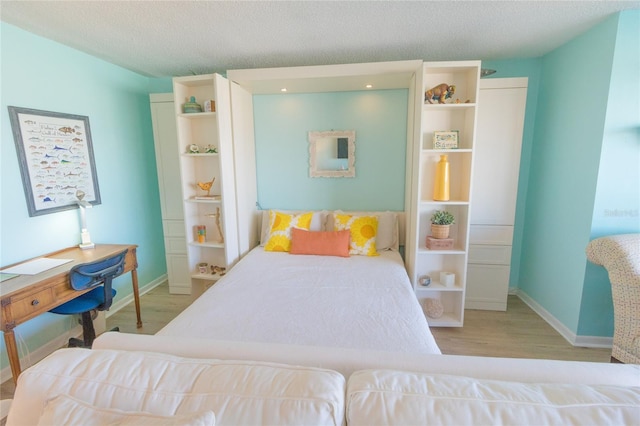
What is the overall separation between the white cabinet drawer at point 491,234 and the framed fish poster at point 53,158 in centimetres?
361

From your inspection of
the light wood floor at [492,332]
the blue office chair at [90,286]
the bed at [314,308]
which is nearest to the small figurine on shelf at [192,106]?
the blue office chair at [90,286]

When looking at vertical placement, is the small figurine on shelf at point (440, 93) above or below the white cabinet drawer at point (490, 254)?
above

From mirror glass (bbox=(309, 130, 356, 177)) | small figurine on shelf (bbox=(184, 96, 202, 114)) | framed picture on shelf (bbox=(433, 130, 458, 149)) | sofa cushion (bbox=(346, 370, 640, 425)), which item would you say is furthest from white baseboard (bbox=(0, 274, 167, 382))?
framed picture on shelf (bbox=(433, 130, 458, 149))

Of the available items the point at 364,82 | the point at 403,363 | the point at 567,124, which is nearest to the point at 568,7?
the point at 567,124

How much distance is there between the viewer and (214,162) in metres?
2.92

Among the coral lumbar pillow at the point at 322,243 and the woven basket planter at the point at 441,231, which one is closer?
the woven basket planter at the point at 441,231

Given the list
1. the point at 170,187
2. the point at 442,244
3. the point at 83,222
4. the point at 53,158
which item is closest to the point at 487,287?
the point at 442,244

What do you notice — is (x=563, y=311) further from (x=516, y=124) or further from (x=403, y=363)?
(x=403, y=363)

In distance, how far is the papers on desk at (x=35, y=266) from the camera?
1.90m

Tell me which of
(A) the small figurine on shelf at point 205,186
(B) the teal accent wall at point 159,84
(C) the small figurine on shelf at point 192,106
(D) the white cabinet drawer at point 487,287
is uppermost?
(B) the teal accent wall at point 159,84

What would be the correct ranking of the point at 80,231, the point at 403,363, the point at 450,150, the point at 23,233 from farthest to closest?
the point at 80,231 < the point at 450,150 < the point at 23,233 < the point at 403,363

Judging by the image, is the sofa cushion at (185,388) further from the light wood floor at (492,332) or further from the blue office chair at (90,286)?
the light wood floor at (492,332)

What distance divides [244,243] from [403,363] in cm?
224

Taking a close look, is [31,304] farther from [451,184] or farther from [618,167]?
[618,167]
